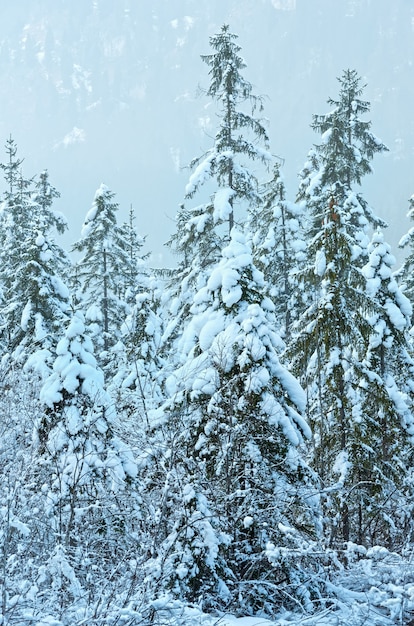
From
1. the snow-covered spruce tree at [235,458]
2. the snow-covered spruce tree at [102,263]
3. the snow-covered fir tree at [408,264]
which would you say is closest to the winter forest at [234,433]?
the snow-covered spruce tree at [235,458]

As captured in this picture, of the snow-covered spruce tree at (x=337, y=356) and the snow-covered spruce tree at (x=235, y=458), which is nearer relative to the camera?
the snow-covered spruce tree at (x=235, y=458)

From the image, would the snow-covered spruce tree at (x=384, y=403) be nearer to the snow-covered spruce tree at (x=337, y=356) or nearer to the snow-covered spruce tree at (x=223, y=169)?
the snow-covered spruce tree at (x=337, y=356)

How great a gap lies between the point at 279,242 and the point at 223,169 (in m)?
6.55

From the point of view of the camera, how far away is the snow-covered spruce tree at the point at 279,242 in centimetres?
2378

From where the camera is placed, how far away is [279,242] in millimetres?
24266

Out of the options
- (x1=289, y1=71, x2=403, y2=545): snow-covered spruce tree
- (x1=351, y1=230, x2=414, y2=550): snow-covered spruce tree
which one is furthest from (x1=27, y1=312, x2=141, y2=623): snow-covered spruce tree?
(x1=351, y1=230, x2=414, y2=550): snow-covered spruce tree

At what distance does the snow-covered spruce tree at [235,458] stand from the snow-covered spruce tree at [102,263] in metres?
18.2

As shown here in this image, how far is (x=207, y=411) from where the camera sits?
8820mm

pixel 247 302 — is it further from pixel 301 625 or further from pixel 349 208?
pixel 349 208

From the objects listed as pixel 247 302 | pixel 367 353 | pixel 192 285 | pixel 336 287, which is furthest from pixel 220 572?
pixel 192 285

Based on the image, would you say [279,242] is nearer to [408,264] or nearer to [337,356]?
[408,264]

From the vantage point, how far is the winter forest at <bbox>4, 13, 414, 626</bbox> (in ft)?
22.5

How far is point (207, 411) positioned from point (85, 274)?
20.3 m

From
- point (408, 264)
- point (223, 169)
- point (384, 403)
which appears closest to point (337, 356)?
point (384, 403)
